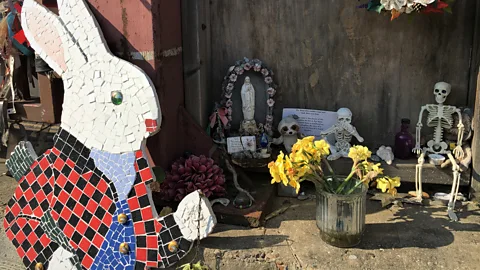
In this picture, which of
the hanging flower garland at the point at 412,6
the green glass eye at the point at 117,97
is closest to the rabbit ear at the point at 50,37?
the green glass eye at the point at 117,97

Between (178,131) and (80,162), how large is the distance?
78 centimetres

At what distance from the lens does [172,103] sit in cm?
360

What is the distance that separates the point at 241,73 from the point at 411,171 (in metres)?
1.41

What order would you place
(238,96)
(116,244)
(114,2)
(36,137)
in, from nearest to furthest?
1. (116,244)
2. (114,2)
3. (238,96)
4. (36,137)

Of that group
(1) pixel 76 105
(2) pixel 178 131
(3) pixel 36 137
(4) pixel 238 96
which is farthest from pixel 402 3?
(3) pixel 36 137

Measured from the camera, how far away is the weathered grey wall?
3.79 meters

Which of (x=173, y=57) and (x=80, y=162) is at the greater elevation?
(x=173, y=57)

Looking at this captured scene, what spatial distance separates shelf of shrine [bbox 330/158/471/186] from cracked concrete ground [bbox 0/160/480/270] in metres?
0.21

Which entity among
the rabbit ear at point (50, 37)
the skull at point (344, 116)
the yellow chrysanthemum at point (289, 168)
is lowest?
the yellow chrysanthemum at point (289, 168)

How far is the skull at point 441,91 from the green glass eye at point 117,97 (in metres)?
2.17

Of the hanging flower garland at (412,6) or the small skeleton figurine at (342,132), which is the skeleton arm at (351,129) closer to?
the small skeleton figurine at (342,132)

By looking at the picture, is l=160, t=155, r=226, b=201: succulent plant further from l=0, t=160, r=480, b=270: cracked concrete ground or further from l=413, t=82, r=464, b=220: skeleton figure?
l=413, t=82, r=464, b=220: skeleton figure

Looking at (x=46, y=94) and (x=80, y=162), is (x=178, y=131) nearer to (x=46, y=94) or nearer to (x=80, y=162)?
(x=80, y=162)

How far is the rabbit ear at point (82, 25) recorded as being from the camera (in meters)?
3.13
